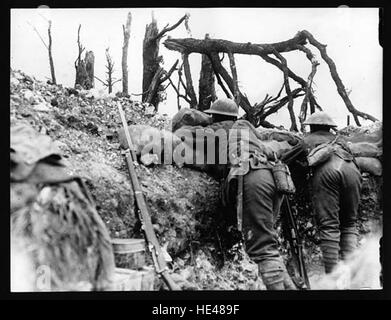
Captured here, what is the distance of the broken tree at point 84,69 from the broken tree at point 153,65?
1.63 feet

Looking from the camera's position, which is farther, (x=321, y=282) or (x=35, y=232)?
(x=321, y=282)

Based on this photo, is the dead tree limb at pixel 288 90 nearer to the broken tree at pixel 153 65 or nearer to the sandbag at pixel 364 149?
the sandbag at pixel 364 149

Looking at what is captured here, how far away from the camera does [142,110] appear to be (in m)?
5.93

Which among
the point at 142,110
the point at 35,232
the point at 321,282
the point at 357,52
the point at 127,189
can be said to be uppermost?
the point at 357,52

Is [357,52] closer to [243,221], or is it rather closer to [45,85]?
[243,221]

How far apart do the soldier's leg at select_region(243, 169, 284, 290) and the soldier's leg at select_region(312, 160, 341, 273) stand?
0.46m

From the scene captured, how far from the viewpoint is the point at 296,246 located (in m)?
5.82

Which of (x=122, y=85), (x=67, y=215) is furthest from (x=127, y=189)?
(x=122, y=85)

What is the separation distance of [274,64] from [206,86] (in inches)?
27.1

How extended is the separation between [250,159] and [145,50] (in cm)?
143

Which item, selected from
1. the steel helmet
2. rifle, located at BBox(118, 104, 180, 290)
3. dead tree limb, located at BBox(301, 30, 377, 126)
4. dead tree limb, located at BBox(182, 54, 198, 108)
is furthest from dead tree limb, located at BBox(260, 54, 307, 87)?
rifle, located at BBox(118, 104, 180, 290)

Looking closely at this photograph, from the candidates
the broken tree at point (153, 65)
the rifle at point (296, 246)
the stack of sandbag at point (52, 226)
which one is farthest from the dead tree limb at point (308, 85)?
the stack of sandbag at point (52, 226)

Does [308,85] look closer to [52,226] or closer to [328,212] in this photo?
[328,212]

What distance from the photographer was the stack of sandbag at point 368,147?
19.1 ft
